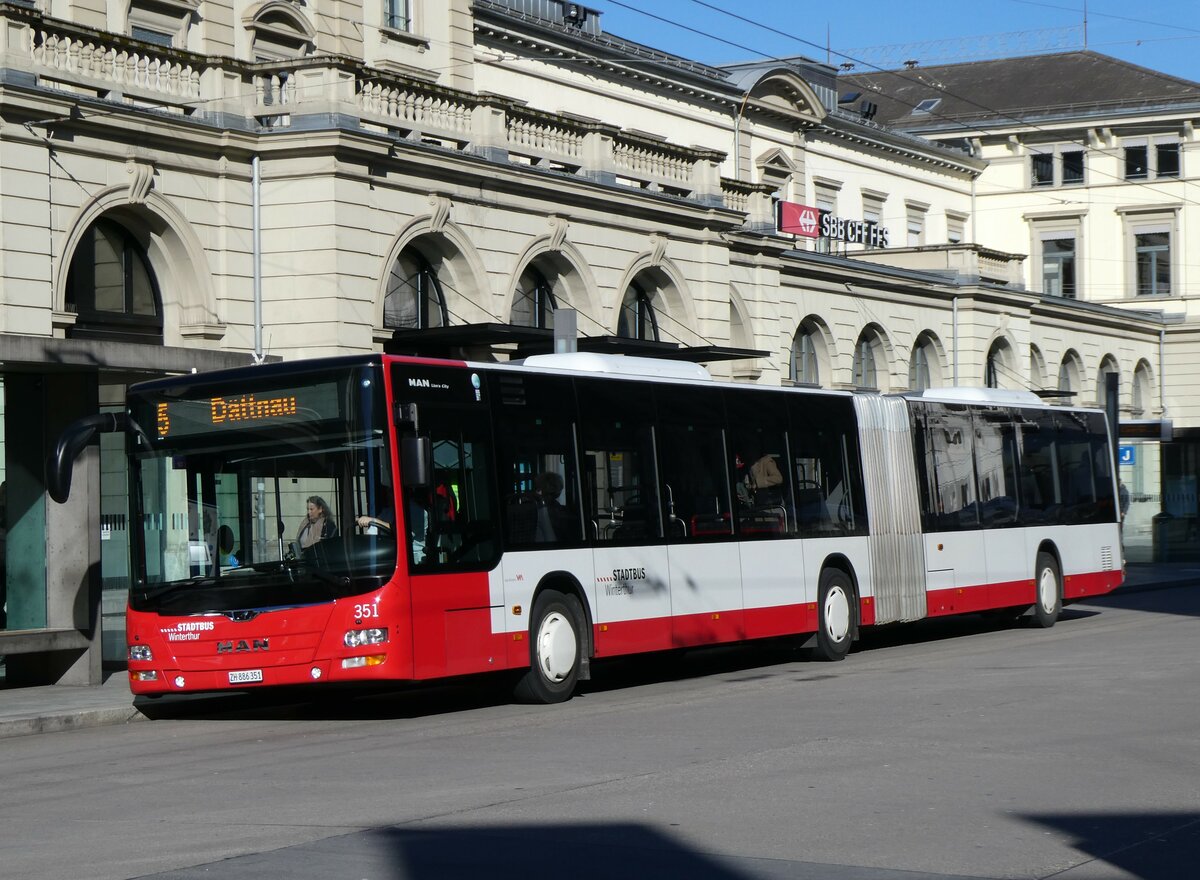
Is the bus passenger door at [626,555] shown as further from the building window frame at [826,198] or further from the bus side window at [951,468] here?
the building window frame at [826,198]

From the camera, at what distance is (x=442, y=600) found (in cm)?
1530

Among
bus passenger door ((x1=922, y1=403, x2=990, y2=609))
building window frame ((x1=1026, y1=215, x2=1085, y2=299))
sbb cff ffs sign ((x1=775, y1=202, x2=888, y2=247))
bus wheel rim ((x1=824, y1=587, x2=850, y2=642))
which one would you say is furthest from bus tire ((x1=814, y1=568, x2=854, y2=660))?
building window frame ((x1=1026, y1=215, x2=1085, y2=299))

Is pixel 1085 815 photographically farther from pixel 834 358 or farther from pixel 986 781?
pixel 834 358

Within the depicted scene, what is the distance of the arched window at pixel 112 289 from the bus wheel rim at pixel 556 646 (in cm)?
874

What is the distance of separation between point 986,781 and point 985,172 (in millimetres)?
56933

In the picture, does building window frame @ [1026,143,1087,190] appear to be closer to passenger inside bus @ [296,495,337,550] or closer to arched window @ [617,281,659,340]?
arched window @ [617,281,659,340]

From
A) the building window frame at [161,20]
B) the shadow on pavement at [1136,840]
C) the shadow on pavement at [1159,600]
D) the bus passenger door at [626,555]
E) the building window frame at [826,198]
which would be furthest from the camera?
the building window frame at [826,198]

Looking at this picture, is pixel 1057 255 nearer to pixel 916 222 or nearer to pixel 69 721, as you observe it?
pixel 916 222

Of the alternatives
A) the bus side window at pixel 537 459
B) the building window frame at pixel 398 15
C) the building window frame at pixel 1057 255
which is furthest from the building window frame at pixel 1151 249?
the bus side window at pixel 537 459

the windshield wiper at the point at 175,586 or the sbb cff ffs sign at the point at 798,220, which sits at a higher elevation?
the sbb cff ffs sign at the point at 798,220

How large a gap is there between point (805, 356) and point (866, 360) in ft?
11.1

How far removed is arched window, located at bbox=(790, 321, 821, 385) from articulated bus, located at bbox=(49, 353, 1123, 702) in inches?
712

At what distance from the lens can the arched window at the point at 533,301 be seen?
94.5 feet

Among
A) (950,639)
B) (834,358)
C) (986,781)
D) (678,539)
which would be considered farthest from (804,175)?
(986,781)
